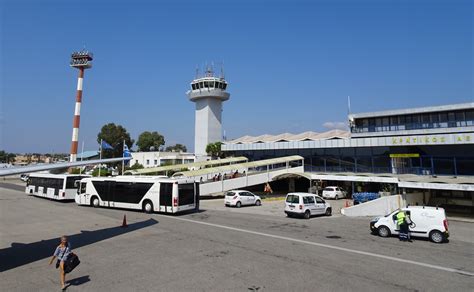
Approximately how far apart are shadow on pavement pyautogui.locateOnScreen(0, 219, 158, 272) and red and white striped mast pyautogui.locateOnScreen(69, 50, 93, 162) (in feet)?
164

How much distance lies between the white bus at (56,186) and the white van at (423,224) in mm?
26034

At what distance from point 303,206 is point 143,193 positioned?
11.7 meters

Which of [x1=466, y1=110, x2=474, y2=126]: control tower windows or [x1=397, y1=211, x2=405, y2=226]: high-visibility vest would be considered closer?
[x1=397, y1=211, x2=405, y2=226]: high-visibility vest

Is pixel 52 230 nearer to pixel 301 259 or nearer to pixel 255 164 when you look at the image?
pixel 301 259

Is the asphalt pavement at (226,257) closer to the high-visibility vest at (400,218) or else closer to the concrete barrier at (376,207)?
the high-visibility vest at (400,218)

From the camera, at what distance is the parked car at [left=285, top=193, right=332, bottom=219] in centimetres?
2158

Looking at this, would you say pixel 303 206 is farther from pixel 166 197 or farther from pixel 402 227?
pixel 166 197

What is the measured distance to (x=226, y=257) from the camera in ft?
37.2

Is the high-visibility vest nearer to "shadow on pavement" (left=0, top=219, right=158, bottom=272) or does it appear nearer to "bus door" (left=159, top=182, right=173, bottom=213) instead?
"shadow on pavement" (left=0, top=219, right=158, bottom=272)

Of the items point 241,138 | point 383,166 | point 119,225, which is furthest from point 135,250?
point 241,138

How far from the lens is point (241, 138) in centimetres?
6053

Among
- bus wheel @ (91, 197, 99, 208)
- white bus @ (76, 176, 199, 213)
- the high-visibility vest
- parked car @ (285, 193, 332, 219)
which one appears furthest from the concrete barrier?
bus wheel @ (91, 197, 99, 208)

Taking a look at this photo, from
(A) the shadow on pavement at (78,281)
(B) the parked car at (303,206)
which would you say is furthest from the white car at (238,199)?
(A) the shadow on pavement at (78,281)

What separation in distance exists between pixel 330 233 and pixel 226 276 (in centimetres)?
916
